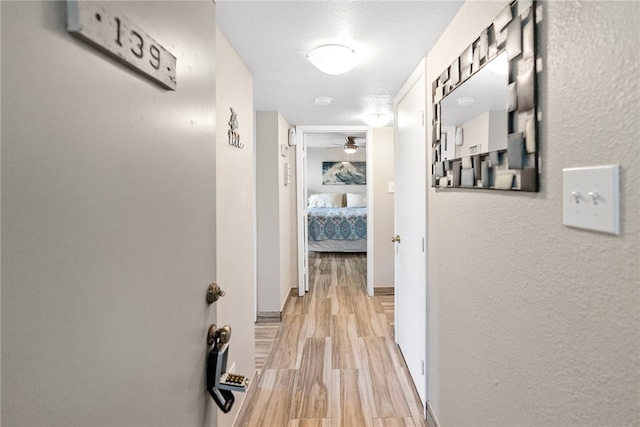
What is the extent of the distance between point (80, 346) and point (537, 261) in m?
0.99

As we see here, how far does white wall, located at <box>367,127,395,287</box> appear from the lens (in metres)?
4.32

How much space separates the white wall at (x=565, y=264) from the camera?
0.64 metres

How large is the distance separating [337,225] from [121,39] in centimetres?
619

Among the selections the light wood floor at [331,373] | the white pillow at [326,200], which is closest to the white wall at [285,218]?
the light wood floor at [331,373]

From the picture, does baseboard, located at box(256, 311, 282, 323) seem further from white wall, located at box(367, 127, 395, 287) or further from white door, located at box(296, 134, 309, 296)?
white wall, located at box(367, 127, 395, 287)

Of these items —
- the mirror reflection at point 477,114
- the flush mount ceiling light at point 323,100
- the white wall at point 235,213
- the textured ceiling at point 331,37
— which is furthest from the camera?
the flush mount ceiling light at point 323,100

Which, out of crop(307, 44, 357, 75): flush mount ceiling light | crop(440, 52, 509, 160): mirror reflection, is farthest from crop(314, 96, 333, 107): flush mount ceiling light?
crop(440, 52, 509, 160): mirror reflection

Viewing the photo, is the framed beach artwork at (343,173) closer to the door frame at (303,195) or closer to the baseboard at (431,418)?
the door frame at (303,195)

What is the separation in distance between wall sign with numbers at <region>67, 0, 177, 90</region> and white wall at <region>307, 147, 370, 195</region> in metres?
7.89

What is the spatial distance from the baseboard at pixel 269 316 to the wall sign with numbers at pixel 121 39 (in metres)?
2.97

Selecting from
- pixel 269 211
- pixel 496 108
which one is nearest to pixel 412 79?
pixel 496 108

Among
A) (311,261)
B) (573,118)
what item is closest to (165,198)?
→ (573,118)

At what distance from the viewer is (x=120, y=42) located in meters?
0.60

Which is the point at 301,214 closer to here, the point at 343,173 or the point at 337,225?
the point at 337,225
